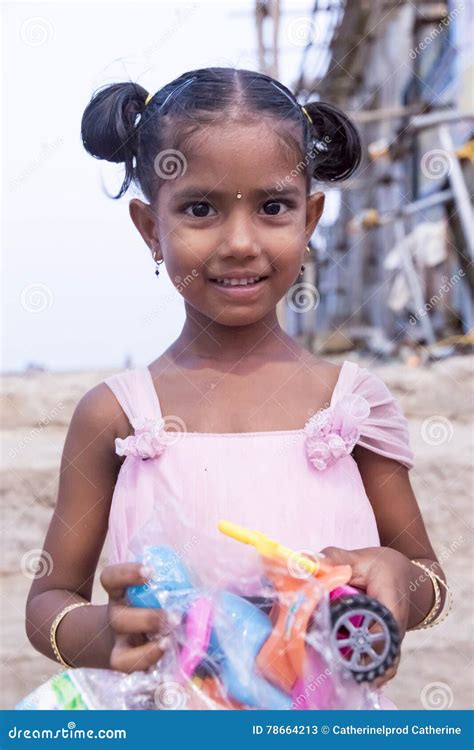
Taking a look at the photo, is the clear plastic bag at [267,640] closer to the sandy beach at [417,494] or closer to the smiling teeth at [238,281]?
the smiling teeth at [238,281]

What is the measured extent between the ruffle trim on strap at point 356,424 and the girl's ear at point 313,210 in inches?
7.7

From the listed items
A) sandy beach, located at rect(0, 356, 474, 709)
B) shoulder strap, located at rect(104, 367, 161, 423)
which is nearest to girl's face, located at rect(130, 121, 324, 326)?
shoulder strap, located at rect(104, 367, 161, 423)

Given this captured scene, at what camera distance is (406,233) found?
24.1 ft

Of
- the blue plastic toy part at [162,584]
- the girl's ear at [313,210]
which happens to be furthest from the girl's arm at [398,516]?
the blue plastic toy part at [162,584]

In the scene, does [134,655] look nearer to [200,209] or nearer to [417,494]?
[200,209]

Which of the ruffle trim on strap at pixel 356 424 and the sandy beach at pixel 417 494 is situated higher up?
the ruffle trim on strap at pixel 356 424

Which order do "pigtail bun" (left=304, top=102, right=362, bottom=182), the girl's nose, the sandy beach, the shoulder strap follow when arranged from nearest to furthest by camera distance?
the girl's nose → the shoulder strap → "pigtail bun" (left=304, top=102, right=362, bottom=182) → the sandy beach

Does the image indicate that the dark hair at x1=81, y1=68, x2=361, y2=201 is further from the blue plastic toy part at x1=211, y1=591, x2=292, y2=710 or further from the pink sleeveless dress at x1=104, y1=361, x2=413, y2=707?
the blue plastic toy part at x1=211, y1=591, x2=292, y2=710

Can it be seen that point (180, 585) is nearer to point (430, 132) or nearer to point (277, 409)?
point (277, 409)

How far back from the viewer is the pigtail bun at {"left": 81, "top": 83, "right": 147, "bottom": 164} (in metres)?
1.33

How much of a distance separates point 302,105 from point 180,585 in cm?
77

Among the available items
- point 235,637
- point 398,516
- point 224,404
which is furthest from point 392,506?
point 235,637

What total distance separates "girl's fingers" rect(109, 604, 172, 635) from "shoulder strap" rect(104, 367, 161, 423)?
0.36 metres

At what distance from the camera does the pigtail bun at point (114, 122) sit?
1.33 metres
